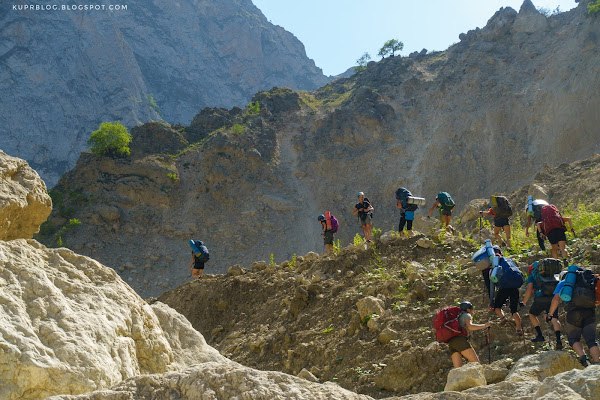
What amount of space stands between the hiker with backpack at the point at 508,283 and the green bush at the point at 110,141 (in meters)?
28.9

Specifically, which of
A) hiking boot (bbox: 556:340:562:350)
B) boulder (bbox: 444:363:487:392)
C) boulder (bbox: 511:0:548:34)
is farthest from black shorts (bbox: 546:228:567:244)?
boulder (bbox: 511:0:548:34)

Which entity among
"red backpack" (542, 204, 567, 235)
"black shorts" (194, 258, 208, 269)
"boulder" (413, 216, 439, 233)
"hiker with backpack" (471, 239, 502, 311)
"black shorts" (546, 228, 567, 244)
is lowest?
"black shorts" (194, 258, 208, 269)

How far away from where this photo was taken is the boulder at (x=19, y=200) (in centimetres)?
485

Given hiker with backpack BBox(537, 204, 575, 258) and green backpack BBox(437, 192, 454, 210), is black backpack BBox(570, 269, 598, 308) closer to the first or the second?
hiker with backpack BBox(537, 204, 575, 258)

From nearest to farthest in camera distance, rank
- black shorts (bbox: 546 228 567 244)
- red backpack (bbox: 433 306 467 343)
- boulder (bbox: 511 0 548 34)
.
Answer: red backpack (bbox: 433 306 467 343)
black shorts (bbox: 546 228 567 244)
boulder (bbox: 511 0 548 34)

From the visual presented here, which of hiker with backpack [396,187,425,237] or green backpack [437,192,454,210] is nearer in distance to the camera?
hiker with backpack [396,187,425,237]

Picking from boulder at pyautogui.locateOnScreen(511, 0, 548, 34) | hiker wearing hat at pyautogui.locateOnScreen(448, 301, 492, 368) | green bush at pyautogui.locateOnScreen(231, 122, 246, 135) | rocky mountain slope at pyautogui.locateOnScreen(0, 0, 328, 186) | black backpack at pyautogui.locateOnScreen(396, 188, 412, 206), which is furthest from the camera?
rocky mountain slope at pyautogui.locateOnScreen(0, 0, 328, 186)

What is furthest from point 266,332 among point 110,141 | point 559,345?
point 110,141

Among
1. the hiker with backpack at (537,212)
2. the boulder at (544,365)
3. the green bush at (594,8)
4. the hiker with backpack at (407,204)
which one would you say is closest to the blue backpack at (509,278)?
the boulder at (544,365)

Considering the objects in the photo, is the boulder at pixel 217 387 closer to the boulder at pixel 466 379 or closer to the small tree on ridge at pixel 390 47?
the boulder at pixel 466 379

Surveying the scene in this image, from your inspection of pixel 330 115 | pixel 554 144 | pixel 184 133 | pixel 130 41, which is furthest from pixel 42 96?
pixel 554 144

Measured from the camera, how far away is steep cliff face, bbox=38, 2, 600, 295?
93.9 feet

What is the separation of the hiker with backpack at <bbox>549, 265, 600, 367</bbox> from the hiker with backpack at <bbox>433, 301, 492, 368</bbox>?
3.07 ft

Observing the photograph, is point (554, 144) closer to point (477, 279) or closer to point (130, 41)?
point (477, 279)
